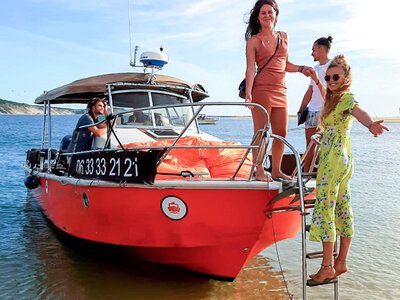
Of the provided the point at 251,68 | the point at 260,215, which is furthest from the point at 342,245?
the point at 251,68

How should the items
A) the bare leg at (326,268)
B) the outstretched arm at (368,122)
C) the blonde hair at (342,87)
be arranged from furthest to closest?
1. the blonde hair at (342,87)
2. the bare leg at (326,268)
3. the outstretched arm at (368,122)

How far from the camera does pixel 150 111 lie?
721 cm

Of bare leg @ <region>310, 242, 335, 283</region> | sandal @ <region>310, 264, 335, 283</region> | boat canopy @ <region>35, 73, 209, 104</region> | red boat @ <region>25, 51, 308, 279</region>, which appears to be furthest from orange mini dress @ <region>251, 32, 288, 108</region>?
boat canopy @ <region>35, 73, 209, 104</region>

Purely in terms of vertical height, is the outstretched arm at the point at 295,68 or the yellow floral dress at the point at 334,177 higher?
the outstretched arm at the point at 295,68

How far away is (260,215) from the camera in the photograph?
4637 millimetres

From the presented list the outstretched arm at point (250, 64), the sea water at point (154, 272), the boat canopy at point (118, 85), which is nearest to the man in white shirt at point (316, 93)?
the sea water at point (154, 272)

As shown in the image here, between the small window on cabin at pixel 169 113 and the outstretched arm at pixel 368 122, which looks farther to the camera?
the small window on cabin at pixel 169 113

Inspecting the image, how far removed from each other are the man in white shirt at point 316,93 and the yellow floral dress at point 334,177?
1.19m

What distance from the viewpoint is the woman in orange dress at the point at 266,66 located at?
172 inches

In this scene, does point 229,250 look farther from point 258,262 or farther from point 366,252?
point 366,252

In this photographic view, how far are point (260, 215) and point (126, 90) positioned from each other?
149 inches

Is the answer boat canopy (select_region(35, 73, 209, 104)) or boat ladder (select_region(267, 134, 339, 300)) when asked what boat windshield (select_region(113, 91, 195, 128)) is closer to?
boat canopy (select_region(35, 73, 209, 104))

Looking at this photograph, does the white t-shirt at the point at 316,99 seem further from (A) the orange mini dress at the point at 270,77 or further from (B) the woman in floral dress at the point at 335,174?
(B) the woman in floral dress at the point at 335,174

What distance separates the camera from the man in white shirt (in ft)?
16.6
